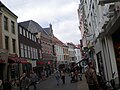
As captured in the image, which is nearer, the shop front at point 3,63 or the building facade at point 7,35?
the shop front at point 3,63

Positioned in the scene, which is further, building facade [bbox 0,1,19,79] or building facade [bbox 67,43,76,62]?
building facade [bbox 67,43,76,62]

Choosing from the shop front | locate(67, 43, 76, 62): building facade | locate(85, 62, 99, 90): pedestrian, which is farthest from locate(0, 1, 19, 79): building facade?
locate(67, 43, 76, 62): building facade

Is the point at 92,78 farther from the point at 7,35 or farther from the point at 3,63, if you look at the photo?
the point at 7,35

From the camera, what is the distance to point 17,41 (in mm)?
32312

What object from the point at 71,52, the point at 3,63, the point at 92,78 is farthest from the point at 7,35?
the point at 71,52

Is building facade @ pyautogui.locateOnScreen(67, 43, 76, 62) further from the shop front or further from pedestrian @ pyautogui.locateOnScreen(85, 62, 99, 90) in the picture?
pedestrian @ pyautogui.locateOnScreen(85, 62, 99, 90)

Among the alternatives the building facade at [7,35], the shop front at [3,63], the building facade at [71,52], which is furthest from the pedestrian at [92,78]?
the building facade at [71,52]

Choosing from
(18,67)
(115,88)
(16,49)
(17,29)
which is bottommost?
(115,88)

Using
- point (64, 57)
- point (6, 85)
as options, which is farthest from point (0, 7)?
point (64, 57)

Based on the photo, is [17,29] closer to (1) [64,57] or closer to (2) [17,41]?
(2) [17,41]

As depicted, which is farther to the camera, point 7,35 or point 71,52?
point 71,52

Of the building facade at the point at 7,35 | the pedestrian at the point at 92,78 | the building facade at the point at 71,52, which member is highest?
the building facade at the point at 71,52

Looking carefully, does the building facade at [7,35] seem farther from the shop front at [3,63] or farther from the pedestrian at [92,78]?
the pedestrian at [92,78]

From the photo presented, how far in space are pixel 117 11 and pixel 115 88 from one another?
14.2 ft
